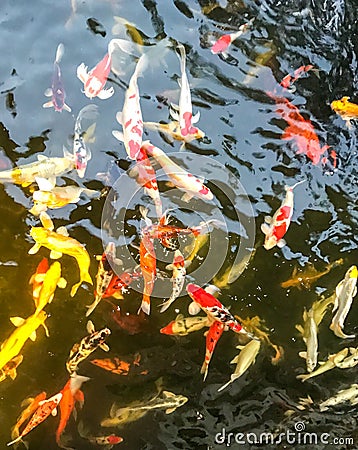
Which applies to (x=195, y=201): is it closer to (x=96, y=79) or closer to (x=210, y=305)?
(x=210, y=305)

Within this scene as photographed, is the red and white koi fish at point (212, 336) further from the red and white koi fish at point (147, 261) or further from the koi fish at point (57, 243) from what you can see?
the koi fish at point (57, 243)

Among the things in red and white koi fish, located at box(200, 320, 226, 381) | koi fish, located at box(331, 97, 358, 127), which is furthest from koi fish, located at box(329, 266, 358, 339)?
koi fish, located at box(331, 97, 358, 127)

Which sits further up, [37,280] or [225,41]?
[225,41]

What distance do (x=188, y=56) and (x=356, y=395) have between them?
3.10ft

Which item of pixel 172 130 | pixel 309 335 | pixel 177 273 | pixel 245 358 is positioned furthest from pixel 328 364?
pixel 172 130

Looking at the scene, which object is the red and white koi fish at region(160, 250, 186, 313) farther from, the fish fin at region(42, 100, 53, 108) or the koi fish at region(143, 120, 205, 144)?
the fish fin at region(42, 100, 53, 108)

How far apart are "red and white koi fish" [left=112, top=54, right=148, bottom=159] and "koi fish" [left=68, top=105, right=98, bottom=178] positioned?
0.05 metres

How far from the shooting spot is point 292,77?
1.50 m

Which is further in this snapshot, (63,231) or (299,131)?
(299,131)

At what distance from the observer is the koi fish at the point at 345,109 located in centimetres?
153

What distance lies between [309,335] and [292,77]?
0.63 metres

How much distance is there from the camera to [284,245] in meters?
1.42

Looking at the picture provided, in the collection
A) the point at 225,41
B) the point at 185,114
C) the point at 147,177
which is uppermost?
the point at 225,41

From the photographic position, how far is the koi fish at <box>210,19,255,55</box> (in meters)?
Answer: 1.47
